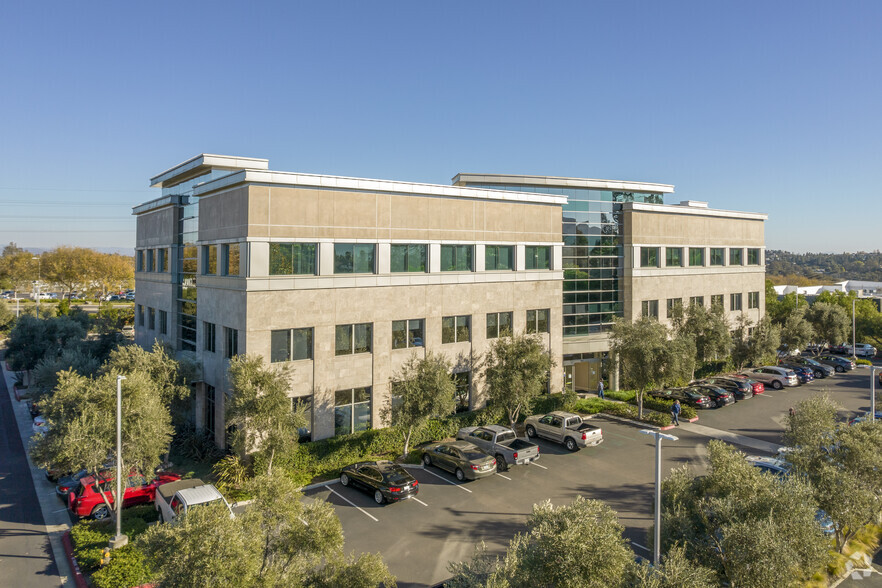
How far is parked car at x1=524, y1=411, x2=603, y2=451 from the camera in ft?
94.9

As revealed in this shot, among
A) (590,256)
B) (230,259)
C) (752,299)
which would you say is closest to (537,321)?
(590,256)

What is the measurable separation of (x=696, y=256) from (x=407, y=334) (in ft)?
104

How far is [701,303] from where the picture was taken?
4841cm

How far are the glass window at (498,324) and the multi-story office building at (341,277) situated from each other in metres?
0.09

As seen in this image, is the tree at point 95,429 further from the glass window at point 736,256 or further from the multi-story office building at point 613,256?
the glass window at point 736,256

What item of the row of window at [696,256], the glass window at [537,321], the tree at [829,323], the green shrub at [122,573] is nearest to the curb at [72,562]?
the green shrub at [122,573]

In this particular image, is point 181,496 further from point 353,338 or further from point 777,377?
point 777,377

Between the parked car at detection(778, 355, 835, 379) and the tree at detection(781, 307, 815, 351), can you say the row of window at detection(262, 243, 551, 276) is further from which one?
the parked car at detection(778, 355, 835, 379)

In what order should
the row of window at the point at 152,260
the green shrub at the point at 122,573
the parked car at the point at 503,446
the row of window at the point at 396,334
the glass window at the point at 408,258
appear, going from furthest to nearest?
1. the row of window at the point at 152,260
2. the glass window at the point at 408,258
3. the parked car at the point at 503,446
4. the row of window at the point at 396,334
5. the green shrub at the point at 122,573

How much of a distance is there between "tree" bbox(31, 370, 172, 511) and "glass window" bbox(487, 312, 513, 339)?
19175 mm

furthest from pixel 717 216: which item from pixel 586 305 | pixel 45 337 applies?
pixel 45 337

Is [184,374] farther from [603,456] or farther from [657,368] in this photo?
[657,368]

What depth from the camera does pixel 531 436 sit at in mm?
31141

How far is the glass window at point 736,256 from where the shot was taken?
5166 centimetres
